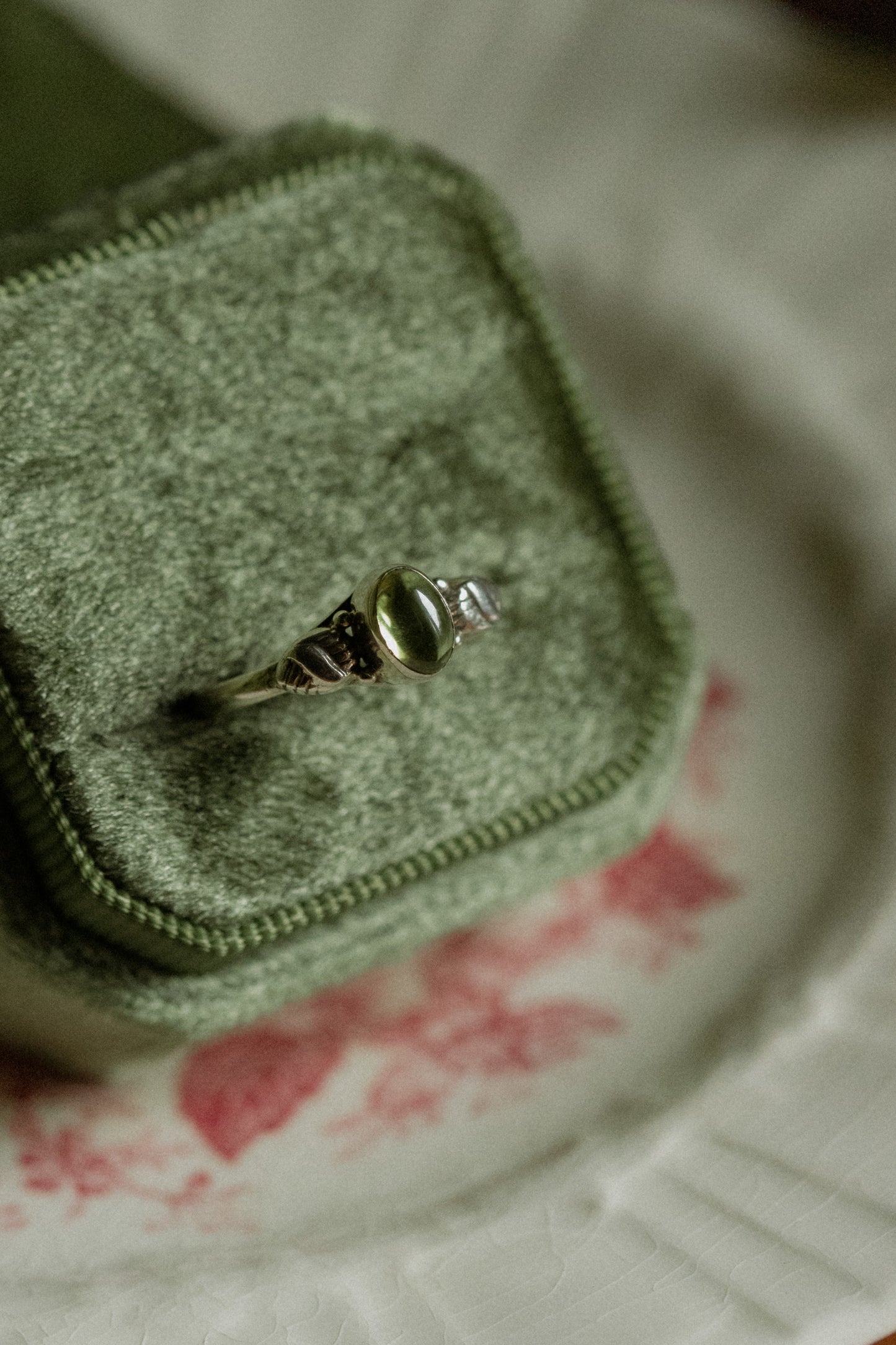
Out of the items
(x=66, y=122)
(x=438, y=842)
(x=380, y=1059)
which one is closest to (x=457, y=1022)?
(x=380, y=1059)

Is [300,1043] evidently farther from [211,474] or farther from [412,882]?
[211,474]

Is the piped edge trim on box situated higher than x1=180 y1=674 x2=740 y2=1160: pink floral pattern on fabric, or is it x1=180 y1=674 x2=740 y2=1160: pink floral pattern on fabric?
the piped edge trim on box

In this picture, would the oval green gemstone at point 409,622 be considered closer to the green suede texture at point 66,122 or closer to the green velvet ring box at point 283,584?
the green velvet ring box at point 283,584

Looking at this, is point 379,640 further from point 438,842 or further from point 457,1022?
point 457,1022

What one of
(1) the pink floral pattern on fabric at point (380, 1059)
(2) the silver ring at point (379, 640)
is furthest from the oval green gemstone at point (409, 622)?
(1) the pink floral pattern on fabric at point (380, 1059)

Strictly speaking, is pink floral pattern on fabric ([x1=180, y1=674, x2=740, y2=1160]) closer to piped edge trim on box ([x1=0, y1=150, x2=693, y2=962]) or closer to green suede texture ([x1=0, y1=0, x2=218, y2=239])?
piped edge trim on box ([x1=0, y1=150, x2=693, y2=962])

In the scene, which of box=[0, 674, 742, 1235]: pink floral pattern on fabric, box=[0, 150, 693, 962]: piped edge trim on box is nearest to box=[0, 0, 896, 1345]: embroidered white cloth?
box=[0, 674, 742, 1235]: pink floral pattern on fabric

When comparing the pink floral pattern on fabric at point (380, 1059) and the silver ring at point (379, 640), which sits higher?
the silver ring at point (379, 640)

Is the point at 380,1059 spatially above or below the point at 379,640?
below
